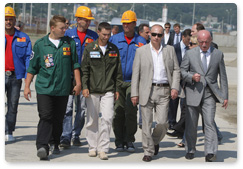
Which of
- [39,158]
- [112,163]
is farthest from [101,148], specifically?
[39,158]

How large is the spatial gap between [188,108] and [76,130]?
6.69ft

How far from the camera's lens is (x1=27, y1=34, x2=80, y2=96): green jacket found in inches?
308

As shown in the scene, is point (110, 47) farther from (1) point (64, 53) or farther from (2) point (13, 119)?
(2) point (13, 119)

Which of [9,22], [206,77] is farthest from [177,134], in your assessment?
[9,22]

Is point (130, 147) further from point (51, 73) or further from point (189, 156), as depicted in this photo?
point (51, 73)

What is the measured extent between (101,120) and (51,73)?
1.11 metres

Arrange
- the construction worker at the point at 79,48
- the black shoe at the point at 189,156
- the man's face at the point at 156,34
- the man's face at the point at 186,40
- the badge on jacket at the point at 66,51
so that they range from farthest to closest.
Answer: the man's face at the point at 186,40
the construction worker at the point at 79,48
the black shoe at the point at 189,156
the man's face at the point at 156,34
the badge on jacket at the point at 66,51

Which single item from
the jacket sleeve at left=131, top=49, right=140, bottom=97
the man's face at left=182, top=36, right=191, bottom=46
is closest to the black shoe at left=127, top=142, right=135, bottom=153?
the jacket sleeve at left=131, top=49, right=140, bottom=97

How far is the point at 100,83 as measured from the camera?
8156 millimetres

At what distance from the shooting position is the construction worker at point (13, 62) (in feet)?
29.4

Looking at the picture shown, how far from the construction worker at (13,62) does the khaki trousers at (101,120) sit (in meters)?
1.49

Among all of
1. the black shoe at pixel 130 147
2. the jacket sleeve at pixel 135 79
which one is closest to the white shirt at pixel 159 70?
the jacket sleeve at pixel 135 79

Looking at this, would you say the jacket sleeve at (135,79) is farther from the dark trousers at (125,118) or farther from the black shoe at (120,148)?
the black shoe at (120,148)

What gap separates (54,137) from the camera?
8289mm
